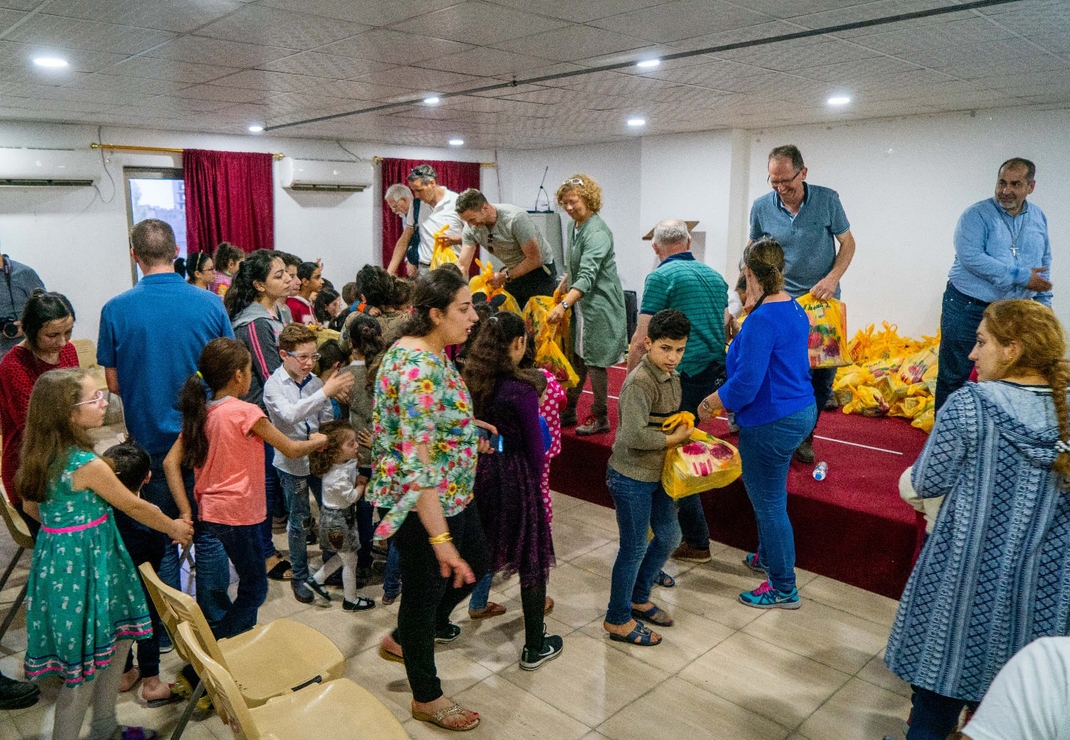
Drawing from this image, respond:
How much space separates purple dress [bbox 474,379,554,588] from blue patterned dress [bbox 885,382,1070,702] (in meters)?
1.20

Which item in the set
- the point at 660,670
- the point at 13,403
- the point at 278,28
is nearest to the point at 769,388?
the point at 660,670

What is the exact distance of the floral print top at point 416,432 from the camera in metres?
2.11

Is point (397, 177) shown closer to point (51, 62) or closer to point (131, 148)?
point (131, 148)

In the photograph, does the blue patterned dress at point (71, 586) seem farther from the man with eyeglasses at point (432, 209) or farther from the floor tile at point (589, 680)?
the man with eyeglasses at point (432, 209)

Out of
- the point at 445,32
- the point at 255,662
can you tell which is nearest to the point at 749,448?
the point at 255,662

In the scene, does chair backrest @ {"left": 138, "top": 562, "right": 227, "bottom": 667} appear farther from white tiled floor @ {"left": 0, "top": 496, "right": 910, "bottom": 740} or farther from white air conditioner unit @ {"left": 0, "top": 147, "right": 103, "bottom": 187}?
white air conditioner unit @ {"left": 0, "top": 147, "right": 103, "bottom": 187}

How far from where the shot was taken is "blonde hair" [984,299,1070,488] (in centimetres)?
172

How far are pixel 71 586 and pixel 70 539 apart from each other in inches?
5.2

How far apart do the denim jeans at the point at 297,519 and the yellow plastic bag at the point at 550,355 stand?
58.9 inches

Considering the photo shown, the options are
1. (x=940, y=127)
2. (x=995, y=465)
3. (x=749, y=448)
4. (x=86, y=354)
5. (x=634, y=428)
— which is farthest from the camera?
(x=86, y=354)

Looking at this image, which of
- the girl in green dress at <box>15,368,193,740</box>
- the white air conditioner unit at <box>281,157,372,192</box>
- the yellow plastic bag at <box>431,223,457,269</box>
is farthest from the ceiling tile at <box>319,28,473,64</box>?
the white air conditioner unit at <box>281,157,372,192</box>

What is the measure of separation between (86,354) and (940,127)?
8.01m

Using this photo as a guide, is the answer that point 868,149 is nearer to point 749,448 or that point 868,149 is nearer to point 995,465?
point 749,448

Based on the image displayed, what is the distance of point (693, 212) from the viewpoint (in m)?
7.95
